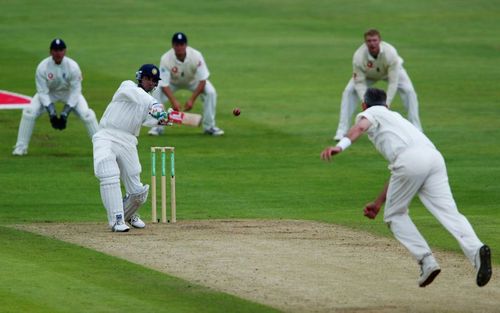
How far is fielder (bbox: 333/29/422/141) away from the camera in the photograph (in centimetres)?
2247

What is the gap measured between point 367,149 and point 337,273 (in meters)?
10.4

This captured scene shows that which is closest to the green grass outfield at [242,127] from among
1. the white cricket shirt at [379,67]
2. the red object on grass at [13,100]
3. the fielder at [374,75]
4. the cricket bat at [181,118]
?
the red object on grass at [13,100]

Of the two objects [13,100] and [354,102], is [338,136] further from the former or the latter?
[13,100]

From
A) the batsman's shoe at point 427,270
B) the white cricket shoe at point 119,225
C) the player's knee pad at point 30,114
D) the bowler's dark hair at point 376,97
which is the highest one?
the bowler's dark hair at point 376,97

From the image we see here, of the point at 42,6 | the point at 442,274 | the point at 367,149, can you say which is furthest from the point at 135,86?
the point at 42,6

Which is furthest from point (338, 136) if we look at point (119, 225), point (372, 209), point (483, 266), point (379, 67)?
point (483, 266)

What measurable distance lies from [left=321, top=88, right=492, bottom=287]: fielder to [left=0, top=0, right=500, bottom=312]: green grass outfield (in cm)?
159

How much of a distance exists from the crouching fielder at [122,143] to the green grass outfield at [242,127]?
922 millimetres

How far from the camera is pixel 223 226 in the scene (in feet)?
51.2

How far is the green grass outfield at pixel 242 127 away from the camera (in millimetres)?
12719

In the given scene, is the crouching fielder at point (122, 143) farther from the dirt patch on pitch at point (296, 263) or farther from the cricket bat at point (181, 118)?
the dirt patch on pitch at point (296, 263)

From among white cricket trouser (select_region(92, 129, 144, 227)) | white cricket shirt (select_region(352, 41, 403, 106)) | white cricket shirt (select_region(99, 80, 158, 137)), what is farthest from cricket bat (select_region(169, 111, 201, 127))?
white cricket shirt (select_region(352, 41, 403, 106))

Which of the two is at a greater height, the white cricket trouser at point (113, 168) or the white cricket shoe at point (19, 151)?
the white cricket trouser at point (113, 168)

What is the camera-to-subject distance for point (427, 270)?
11.3 metres
